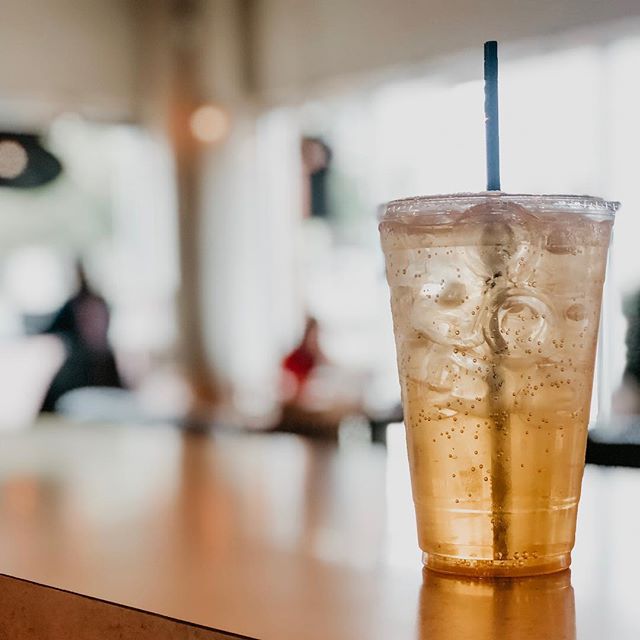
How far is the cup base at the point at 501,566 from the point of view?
1.91 ft

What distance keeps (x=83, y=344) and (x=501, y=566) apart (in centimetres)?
462

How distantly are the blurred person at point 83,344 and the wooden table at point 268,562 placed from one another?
13.0ft

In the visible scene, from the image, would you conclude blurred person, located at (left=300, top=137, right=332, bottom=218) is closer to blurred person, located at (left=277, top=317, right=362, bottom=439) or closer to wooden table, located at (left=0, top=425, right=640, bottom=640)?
blurred person, located at (left=277, top=317, right=362, bottom=439)

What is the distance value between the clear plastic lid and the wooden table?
21 centimetres

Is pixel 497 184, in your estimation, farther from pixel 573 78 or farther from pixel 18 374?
pixel 18 374

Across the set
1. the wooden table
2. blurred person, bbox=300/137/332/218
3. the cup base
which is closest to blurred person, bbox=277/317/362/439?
blurred person, bbox=300/137/332/218

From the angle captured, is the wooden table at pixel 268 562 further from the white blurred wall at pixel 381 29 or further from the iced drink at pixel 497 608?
the white blurred wall at pixel 381 29

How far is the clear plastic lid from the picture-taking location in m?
0.57

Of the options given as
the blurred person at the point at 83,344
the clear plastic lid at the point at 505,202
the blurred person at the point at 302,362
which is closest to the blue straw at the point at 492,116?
the clear plastic lid at the point at 505,202

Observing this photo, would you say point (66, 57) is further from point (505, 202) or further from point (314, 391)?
point (505, 202)

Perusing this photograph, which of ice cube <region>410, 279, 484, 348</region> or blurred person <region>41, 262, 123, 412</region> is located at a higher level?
ice cube <region>410, 279, 484, 348</region>

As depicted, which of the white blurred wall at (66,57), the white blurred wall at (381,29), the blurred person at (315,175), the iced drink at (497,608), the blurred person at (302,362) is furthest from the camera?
the white blurred wall at (66,57)

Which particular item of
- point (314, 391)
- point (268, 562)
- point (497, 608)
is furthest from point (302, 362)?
point (497, 608)

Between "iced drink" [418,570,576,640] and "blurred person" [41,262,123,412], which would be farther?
"blurred person" [41,262,123,412]
